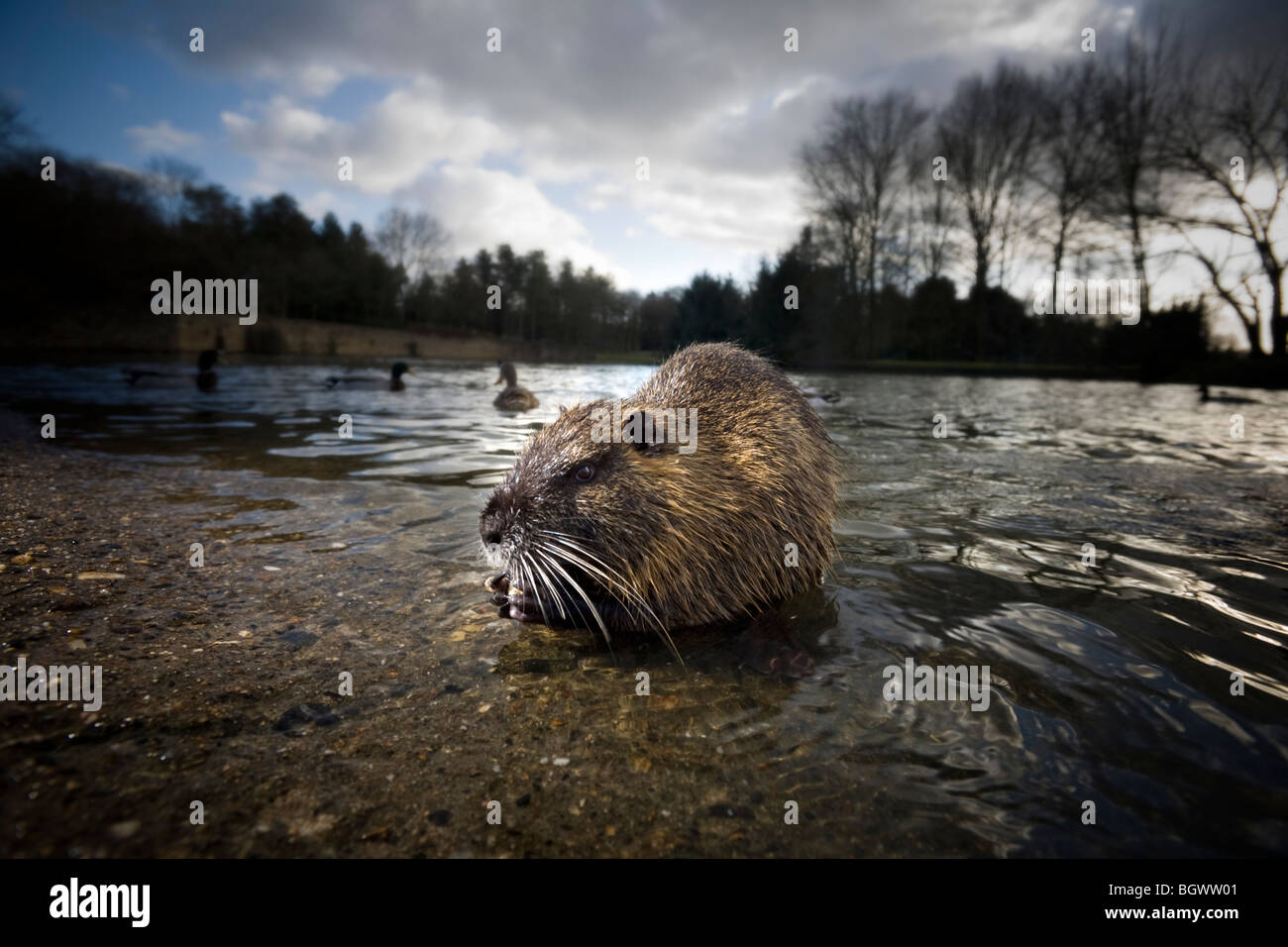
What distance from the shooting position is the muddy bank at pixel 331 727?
169 cm

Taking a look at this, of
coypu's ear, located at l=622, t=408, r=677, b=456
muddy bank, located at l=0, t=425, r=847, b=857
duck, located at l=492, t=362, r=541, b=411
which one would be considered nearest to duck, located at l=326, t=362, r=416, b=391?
duck, located at l=492, t=362, r=541, b=411

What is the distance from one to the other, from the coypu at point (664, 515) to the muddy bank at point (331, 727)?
33 cm

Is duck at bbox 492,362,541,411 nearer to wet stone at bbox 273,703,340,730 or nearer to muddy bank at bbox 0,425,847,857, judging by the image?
muddy bank at bbox 0,425,847,857

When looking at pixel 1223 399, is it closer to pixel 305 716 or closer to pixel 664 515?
pixel 664 515

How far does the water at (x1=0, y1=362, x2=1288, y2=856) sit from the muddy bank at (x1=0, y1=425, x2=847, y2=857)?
3 cm

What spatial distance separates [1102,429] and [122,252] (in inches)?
2350

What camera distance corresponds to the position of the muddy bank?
1686 mm

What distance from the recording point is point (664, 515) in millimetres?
3213

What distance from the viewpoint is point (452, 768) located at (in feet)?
6.48

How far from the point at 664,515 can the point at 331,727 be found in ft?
5.98

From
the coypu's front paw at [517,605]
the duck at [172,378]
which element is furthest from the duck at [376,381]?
the coypu's front paw at [517,605]

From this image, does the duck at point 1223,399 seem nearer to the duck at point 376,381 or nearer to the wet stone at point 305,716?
the wet stone at point 305,716

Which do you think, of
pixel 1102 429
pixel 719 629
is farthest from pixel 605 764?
pixel 1102 429

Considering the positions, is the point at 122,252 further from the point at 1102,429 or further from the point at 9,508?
the point at 1102,429
